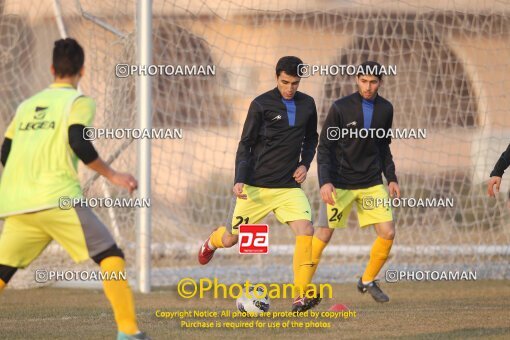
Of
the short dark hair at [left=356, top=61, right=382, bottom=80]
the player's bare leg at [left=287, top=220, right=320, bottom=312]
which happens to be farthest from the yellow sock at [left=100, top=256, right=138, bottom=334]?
the short dark hair at [left=356, top=61, right=382, bottom=80]

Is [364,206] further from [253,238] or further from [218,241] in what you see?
[218,241]

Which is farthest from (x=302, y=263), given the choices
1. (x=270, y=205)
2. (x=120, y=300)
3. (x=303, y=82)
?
(x=303, y=82)

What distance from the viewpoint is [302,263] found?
26.7 feet

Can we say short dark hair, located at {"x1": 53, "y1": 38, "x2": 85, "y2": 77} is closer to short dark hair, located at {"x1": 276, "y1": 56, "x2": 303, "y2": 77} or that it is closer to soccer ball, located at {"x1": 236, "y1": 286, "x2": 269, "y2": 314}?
short dark hair, located at {"x1": 276, "y1": 56, "x2": 303, "y2": 77}

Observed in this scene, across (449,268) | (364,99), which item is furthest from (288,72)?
(449,268)

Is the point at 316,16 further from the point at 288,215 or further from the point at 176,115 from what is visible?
the point at 288,215

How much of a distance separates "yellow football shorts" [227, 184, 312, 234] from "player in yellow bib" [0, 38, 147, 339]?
2428 mm

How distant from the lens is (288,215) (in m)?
8.34

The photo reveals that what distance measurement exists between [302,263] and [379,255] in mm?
993

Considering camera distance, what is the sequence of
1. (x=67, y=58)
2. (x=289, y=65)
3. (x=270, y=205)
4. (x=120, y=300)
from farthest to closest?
(x=270, y=205) → (x=289, y=65) → (x=67, y=58) → (x=120, y=300)

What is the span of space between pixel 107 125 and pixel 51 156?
518 cm

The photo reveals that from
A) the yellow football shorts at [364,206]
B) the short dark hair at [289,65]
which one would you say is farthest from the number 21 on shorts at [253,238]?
the short dark hair at [289,65]

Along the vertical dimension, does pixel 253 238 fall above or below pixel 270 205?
below

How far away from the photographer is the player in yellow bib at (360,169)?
28.8 feet
